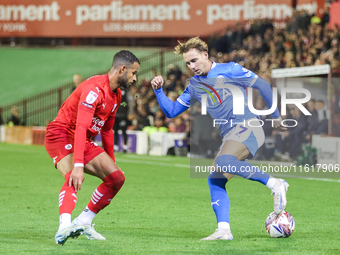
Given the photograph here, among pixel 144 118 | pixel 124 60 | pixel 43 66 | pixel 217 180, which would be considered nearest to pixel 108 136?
pixel 124 60

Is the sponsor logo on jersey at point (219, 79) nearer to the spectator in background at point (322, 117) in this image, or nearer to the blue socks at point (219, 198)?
the blue socks at point (219, 198)

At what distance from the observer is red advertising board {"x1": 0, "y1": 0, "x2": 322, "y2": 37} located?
3069 cm

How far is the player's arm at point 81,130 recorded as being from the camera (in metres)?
5.12

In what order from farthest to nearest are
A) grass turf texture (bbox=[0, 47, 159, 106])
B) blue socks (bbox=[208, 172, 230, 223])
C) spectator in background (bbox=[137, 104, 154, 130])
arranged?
grass turf texture (bbox=[0, 47, 159, 106]) < spectator in background (bbox=[137, 104, 154, 130]) < blue socks (bbox=[208, 172, 230, 223])

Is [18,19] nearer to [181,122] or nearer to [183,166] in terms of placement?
[181,122]

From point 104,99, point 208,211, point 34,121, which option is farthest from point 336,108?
point 34,121

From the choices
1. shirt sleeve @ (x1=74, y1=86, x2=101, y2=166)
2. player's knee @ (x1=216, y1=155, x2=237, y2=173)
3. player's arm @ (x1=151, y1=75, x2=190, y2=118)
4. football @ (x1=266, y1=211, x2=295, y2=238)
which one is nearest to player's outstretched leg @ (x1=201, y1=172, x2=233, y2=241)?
player's knee @ (x1=216, y1=155, x2=237, y2=173)

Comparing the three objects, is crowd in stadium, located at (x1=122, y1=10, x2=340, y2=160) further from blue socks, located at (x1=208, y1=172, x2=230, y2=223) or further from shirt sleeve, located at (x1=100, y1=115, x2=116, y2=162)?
blue socks, located at (x1=208, y1=172, x2=230, y2=223)

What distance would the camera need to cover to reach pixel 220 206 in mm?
A: 5840

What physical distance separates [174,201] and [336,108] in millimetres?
6757

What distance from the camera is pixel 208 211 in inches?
306

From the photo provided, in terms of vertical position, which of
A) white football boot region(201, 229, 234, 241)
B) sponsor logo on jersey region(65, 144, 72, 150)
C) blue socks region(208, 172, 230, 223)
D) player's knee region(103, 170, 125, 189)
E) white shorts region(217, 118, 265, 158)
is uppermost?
white shorts region(217, 118, 265, 158)

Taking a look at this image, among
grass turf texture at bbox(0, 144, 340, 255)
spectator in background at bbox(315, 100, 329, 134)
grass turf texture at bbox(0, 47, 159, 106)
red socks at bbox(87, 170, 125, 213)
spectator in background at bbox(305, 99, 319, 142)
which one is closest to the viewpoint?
grass turf texture at bbox(0, 144, 340, 255)

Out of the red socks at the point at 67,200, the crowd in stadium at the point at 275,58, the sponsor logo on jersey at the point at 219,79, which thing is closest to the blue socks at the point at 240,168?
the sponsor logo on jersey at the point at 219,79
